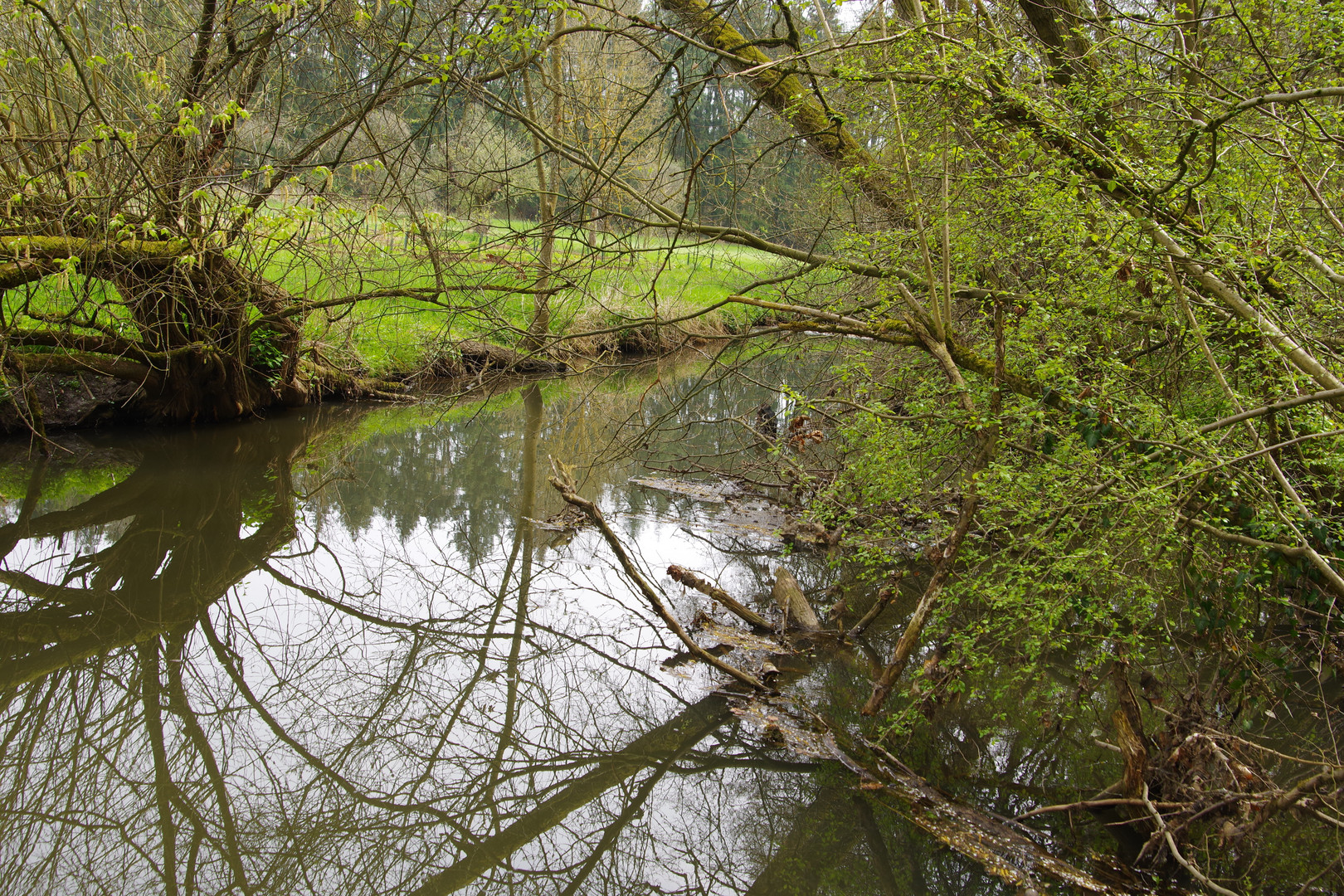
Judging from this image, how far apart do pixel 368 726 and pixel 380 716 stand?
3.9 inches

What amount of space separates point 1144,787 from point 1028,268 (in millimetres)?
3161

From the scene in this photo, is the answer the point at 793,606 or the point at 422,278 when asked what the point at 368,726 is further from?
the point at 422,278

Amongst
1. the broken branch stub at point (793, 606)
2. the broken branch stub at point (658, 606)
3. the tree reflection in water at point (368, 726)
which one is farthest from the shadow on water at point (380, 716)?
the broken branch stub at point (793, 606)

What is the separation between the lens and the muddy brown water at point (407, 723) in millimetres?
3295

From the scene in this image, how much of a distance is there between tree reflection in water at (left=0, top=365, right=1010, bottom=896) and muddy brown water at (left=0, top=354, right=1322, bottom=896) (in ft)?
0.05

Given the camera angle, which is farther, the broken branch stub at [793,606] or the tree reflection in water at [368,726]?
the broken branch stub at [793,606]

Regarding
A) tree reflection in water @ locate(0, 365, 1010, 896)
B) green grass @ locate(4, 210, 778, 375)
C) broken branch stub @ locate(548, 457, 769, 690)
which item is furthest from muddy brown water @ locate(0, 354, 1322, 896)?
green grass @ locate(4, 210, 778, 375)

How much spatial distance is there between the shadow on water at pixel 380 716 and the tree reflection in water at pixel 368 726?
1 centimetres

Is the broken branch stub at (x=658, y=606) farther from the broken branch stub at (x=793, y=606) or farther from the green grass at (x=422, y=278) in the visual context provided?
the green grass at (x=422, y=278)

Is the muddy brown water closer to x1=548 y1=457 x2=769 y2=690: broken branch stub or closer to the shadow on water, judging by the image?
the shadow on water

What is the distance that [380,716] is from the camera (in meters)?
4.33

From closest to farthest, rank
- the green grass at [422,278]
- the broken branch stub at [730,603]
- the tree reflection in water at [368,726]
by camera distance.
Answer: the tree reflection in water at [368,726] < the green grass at [422,278] < the broken branch stub at [730,603]

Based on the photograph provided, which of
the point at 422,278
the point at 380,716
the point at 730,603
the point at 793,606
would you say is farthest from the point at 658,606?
the point at 422,278

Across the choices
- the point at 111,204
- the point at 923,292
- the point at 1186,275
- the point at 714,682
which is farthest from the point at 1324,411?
the point at 111,204
